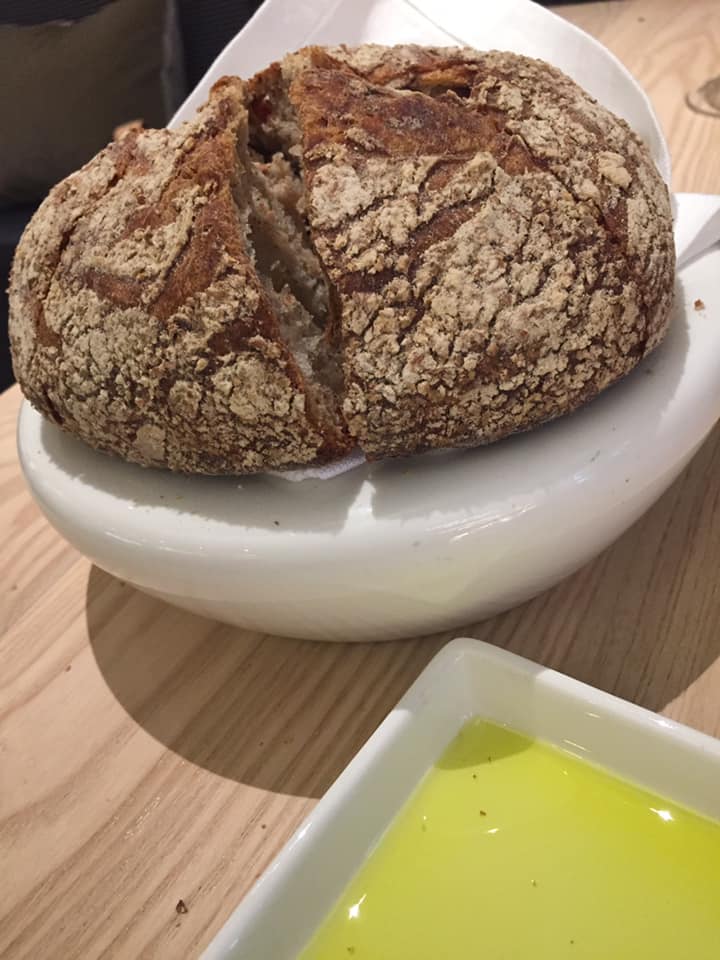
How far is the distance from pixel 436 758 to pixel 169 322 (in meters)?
0.37

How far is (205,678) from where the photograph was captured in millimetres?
782

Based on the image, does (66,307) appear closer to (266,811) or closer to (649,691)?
(266,811)

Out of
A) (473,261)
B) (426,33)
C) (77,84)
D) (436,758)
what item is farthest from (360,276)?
(77,84)

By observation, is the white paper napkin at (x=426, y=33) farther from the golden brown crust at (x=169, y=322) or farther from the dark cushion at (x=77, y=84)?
the dark cushion at (x=77, y=84)

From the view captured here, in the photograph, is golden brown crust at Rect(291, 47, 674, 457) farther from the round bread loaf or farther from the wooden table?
the wooden table

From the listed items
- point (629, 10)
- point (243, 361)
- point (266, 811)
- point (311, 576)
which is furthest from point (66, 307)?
point (629, 10)

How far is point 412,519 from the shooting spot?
0.61m

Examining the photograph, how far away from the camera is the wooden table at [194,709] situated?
0.64 meters

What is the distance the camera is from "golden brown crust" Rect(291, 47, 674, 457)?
2.02 feet

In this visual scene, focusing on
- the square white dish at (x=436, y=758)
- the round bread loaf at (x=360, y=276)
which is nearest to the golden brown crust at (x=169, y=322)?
the round bread loaf at (x=360, y=276)

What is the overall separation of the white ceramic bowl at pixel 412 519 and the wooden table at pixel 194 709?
7 centimetres

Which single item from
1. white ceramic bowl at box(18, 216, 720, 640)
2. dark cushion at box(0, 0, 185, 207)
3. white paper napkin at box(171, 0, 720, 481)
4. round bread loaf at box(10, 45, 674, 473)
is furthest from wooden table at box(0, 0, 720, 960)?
dark cushion at box(0, 0, 185, 207)

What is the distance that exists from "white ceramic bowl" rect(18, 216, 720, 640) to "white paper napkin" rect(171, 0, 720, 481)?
15.8 inches

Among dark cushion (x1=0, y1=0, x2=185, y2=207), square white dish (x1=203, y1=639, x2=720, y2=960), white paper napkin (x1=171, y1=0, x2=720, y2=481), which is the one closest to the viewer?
square white dish (x1=203, y1=639, x2=720, y2=960)
